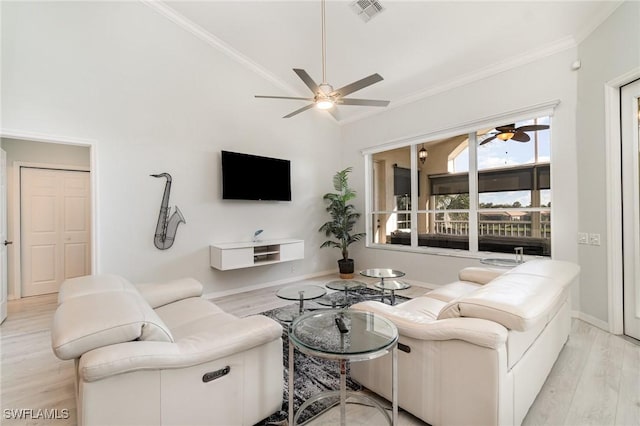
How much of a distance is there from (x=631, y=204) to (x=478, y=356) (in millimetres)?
2707

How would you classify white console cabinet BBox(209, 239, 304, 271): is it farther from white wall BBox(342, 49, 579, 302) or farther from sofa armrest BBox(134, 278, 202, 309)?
white wall BBox(342, 49, 579, 302)

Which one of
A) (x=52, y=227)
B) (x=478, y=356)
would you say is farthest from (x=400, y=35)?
(x=52, y=227)

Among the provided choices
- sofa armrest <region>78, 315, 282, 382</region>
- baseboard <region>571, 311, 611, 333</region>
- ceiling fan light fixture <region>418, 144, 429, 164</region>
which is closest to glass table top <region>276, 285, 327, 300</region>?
sofa armrest <region>78, 315, 282, 382</region>

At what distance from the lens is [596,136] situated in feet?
9.84

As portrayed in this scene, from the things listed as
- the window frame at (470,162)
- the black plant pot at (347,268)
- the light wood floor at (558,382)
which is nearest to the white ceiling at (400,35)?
the window frame at (470,162)

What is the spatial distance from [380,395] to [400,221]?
372cm

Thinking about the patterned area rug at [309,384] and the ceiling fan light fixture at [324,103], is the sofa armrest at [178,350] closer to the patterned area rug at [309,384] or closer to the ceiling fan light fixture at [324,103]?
the patterned area rug at [309,384]

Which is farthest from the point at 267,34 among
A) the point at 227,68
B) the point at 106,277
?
the point at 106,277

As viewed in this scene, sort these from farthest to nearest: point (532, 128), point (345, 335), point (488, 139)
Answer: point (488, 139) → point (532, 128) → point (345, 335)

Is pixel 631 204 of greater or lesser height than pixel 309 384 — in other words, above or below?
above

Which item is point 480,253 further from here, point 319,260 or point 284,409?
point 284,409

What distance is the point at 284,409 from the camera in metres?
1.78

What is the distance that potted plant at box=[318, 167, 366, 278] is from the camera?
541 cm

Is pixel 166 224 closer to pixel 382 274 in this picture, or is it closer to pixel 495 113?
pixel 382 274
